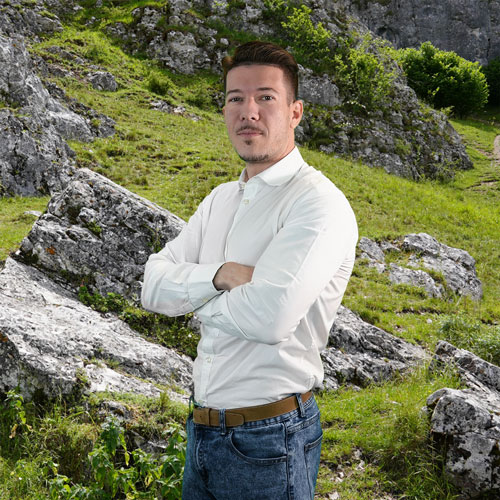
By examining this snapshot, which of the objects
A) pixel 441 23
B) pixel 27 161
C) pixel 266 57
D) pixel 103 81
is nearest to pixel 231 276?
pixel 266 57

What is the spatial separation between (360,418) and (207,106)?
28707 millimetres

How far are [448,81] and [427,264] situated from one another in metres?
44.5

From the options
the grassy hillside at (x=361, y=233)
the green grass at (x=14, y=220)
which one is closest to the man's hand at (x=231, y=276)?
the grassy hillside at (x=361, y=233)

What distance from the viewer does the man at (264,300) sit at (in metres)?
2.31

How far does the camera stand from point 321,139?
102 ft

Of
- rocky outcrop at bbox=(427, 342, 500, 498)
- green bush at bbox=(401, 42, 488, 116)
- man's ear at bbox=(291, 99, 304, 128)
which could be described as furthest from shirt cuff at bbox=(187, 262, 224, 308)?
green bush at bbox=(401, 42, 488, 116)

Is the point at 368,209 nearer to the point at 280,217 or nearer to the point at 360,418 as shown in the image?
the point at 360,418

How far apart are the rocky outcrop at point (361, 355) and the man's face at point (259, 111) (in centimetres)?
512

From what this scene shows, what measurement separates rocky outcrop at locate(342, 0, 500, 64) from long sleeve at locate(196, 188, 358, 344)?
8057cm

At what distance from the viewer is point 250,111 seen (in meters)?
2.62

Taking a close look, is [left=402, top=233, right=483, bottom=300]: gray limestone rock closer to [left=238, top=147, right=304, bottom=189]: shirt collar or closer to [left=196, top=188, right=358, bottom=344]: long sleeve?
[left=238, top=147, right=304, bottom=189]: shirt collar

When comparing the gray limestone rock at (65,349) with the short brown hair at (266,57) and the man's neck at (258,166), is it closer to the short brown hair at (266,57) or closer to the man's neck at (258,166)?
the man's neck at (258,166)

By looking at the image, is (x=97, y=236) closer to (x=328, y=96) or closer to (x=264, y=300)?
(x=264, y=300)

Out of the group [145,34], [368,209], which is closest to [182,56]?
[145,34]
